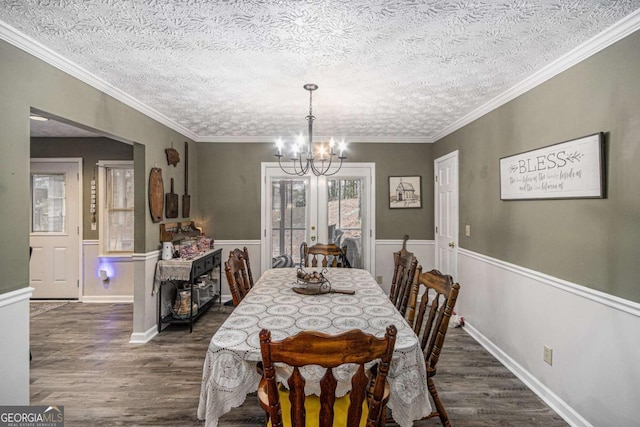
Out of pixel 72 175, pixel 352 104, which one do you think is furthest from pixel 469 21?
pixel 72 175

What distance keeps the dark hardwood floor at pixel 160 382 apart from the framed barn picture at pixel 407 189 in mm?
1925

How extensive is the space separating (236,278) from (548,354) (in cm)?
233

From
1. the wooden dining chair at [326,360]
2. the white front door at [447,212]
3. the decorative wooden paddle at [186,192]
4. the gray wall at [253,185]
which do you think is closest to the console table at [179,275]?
the decorative wooden paddle at [186,192]

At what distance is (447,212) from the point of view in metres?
4.34

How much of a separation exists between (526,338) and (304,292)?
1844 mm

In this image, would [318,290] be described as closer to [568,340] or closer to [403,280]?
[403,280]

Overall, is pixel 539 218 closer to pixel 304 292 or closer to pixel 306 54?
pixel 304 292

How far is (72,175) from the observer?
4699 millimetres

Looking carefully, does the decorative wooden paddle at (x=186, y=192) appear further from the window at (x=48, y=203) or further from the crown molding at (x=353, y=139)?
the window at (x=48, y=203)

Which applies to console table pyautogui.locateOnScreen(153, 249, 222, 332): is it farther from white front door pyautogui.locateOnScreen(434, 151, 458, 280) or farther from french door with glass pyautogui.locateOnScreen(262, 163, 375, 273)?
white front door pyautogui.locateOnScreen(434, 151, 458, 280)

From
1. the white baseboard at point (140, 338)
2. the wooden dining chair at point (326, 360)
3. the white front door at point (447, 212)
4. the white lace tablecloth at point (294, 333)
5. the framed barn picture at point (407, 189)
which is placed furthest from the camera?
the framed barn picture at point (407, 189)

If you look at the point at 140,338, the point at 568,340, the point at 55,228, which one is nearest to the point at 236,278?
the point at 140,338

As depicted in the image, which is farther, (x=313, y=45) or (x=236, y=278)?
(x=236, y=278)

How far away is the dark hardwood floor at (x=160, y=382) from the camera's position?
2.18 metres
